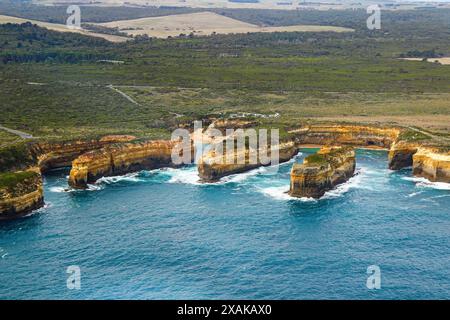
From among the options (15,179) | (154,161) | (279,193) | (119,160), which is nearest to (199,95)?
(154,161)

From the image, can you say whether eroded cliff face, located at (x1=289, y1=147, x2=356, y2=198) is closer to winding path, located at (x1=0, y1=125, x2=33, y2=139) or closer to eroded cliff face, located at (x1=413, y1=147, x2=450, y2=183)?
eroded cliff face, located at (x1=413, y1=147, x2=450, y2=183)

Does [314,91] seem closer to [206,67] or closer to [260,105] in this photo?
[260,105]

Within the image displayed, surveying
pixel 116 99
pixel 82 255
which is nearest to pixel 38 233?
pixel 82 255

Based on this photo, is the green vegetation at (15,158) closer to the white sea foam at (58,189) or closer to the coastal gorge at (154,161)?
the coastal gorge at (154,161)

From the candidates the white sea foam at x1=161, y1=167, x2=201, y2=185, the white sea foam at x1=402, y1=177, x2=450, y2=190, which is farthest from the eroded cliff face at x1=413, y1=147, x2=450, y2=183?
the white sea foam at x1=161, y1=167, x2=201, y2=185

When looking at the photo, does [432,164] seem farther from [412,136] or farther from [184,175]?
[184,175]
